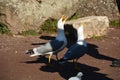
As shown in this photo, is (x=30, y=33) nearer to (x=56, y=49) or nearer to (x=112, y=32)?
(x=112, y=32)

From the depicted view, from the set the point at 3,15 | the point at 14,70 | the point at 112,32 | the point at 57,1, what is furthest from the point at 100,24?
the point at 14,70

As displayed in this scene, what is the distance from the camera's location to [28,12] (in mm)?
11961

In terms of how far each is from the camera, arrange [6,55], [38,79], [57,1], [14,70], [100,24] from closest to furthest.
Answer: [38,79] → [14,70] → [6,55] → [100,24] → [57,1]

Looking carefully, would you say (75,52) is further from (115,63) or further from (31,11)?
(31,11)

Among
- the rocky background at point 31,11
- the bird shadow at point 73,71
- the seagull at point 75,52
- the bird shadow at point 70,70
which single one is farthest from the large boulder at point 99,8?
the seagull at point 75,52

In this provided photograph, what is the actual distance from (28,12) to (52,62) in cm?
299

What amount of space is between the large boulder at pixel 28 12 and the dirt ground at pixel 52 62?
0.55 metres

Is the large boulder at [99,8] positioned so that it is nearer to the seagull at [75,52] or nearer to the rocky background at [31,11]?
the rocky background at [31,11]

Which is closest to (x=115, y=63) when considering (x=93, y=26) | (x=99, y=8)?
(x=93, y=26)

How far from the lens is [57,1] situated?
40.1ft

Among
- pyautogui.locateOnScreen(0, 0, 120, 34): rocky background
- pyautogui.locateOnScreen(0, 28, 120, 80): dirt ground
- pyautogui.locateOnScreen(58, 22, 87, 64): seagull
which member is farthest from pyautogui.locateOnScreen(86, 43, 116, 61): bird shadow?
pyautogui.locateOnScreen(0, 0, 120, 34): rocky background

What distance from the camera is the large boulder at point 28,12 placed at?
1184 cm

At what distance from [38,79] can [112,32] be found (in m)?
4.38

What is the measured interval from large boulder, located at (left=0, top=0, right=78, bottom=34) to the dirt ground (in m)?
0.55
